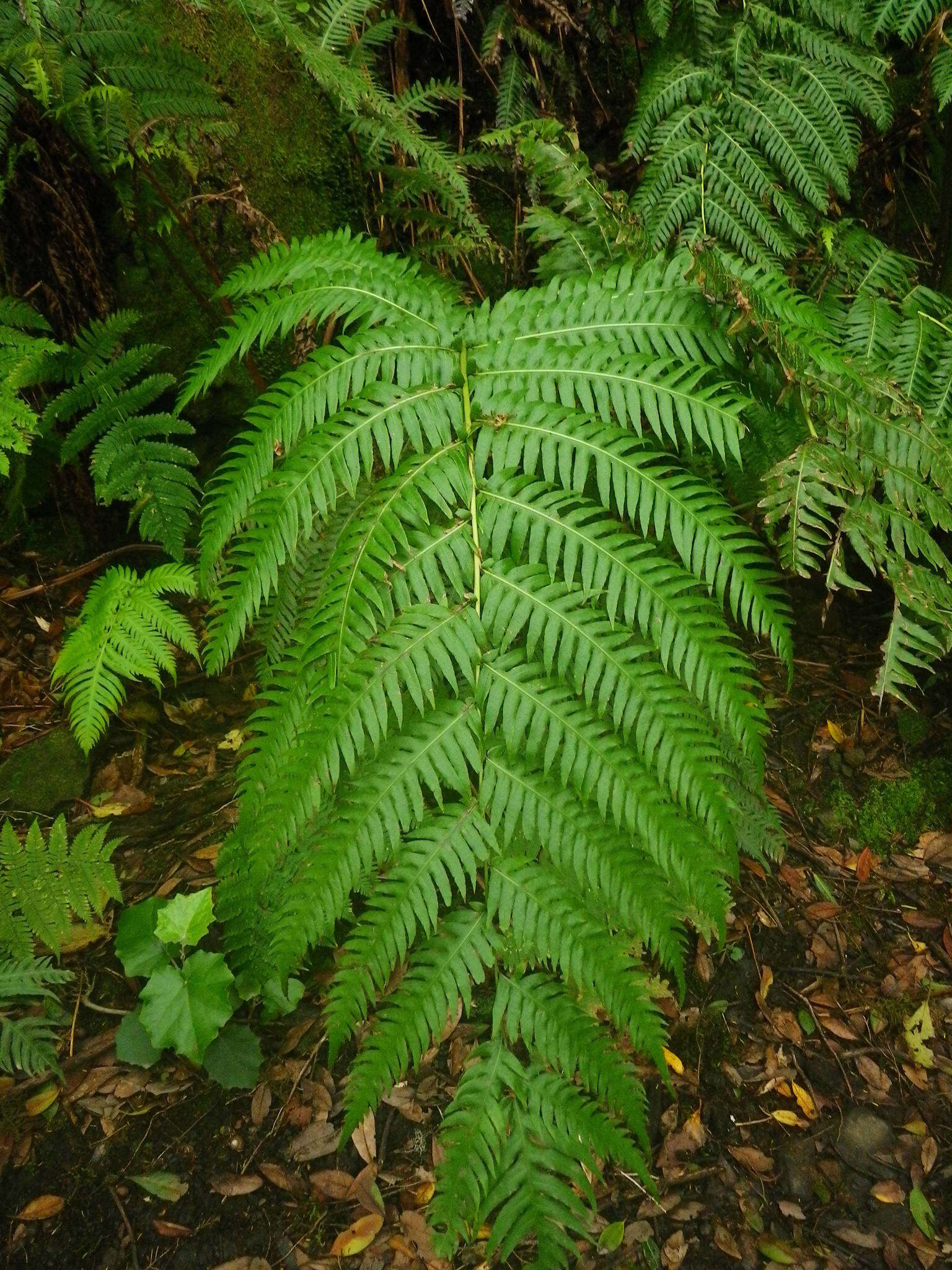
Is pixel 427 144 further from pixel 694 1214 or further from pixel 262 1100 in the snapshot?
pixel 694 1214

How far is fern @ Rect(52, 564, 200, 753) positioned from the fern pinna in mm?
637

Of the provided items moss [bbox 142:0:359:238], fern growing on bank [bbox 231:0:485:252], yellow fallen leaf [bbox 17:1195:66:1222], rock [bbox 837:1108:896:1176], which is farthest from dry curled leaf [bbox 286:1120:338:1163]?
moss [bbox 142:0:359:238]

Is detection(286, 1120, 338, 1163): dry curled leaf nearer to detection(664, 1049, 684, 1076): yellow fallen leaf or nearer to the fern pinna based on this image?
the fern pinna

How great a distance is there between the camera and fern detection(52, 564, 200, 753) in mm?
2424

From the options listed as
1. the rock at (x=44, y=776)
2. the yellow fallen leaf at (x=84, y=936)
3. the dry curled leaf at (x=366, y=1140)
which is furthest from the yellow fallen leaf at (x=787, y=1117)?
the rock at (x=44, y=776)

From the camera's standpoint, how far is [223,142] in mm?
2893

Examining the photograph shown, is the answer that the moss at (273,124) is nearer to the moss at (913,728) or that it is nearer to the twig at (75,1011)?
the twig at (75,1011)

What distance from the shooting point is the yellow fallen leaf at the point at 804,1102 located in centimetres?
245

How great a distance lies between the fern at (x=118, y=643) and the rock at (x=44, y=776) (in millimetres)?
358

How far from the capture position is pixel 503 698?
1.60 m

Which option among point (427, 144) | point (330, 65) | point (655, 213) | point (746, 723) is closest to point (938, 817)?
point (746, 723)

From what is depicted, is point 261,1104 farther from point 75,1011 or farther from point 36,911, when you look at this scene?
Result: point 36,911

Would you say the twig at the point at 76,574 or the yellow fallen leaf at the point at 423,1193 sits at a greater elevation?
the twig at the point at 76,574

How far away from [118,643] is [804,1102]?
242cm
